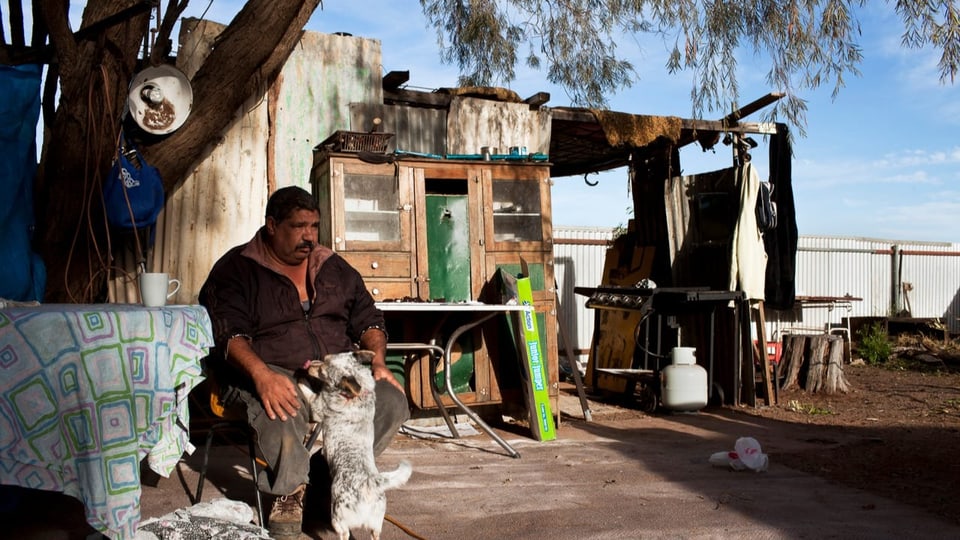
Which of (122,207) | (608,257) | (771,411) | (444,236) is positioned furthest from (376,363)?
(608,257)

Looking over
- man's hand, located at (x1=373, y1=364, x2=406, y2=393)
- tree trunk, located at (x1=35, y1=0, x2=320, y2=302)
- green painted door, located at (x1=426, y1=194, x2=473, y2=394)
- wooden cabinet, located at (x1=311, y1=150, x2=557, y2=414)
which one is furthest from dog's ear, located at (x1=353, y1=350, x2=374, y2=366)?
green painted door, located at (x1=426, y1=194, x2=473, y2=394)

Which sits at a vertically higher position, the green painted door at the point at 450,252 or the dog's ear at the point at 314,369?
the green painted door at the point at 450,252

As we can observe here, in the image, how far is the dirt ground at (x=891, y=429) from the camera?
15.5 feet

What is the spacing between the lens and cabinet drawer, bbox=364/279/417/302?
19.9 ft

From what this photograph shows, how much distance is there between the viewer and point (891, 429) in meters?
6.81

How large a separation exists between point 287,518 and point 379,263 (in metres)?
2.97

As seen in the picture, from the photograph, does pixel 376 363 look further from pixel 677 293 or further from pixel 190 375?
pixel 677 293

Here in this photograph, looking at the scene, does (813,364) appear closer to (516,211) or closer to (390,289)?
(516,211)

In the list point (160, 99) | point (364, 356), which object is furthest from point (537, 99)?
point (364, 356)

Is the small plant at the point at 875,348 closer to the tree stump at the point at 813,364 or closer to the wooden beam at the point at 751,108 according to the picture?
the tree stump at the point at 813,364

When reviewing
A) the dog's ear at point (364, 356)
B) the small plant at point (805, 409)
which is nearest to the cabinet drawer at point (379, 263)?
the dog's ear at point (364, 356)

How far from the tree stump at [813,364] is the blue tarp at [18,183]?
745 centimetres

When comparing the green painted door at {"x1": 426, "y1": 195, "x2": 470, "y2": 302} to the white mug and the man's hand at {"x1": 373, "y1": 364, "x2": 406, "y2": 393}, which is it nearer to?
the man's hand at {"x1": 373, "y1": 364, "x2": 406, "y2": 393}

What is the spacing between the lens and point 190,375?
2984 mm
